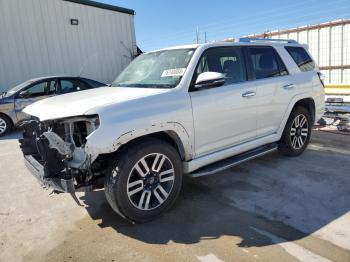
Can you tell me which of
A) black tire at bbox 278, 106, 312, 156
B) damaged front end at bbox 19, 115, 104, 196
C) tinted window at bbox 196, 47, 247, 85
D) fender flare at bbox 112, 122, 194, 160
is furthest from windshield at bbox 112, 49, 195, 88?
black tire at bbox 278, 106, 312, 156

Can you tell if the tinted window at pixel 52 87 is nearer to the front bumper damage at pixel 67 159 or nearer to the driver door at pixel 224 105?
the front bumper damage at pixel 67 159

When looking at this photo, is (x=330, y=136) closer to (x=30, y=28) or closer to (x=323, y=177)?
(x=323, y=177)

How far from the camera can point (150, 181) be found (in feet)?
11.5

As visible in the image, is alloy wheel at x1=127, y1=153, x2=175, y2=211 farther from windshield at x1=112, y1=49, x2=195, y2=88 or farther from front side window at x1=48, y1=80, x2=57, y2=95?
front side window at x1=48, y1=80, x2=57, y2=95

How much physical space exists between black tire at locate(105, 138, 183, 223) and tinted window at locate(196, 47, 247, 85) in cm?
112

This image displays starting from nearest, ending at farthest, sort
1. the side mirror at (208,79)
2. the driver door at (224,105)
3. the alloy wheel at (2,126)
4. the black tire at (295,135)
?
the side mirror at (208,79), the driver door at (224,105), the black tire at (295,135), the alloy wheel at (2,126)

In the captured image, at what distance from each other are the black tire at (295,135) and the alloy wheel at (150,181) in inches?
96.5

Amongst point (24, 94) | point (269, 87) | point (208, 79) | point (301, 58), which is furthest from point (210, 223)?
point (24, 94)

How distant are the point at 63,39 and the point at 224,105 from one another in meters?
11.3

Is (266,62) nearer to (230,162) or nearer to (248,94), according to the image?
(248,94)

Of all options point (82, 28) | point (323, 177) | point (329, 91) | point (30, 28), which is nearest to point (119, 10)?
point (82, 28)

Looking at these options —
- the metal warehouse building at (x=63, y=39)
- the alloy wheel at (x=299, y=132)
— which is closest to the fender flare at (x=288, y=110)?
the alloy wheel at (x=299, y=132)

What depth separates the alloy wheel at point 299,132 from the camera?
17.5 ft

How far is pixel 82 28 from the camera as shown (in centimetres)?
1404
